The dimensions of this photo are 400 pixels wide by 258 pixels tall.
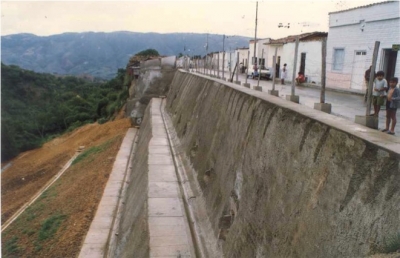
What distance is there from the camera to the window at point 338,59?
15967 millimetres

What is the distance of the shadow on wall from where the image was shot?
23.4 metres

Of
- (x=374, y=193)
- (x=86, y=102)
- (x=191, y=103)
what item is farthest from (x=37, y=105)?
(x=374, y=193)

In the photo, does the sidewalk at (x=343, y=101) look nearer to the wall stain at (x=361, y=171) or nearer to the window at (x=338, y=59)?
the window at (x=338, y=59)

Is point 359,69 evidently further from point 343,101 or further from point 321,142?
point 321,142

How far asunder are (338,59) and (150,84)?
1200 centimetres

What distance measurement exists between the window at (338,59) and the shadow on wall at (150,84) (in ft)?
37.2

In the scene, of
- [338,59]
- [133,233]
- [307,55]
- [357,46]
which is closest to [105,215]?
[133,233]

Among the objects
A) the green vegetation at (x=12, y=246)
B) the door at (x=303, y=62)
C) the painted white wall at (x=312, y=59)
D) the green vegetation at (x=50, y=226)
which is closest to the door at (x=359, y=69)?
the painted white wall at (x=312, y=59)

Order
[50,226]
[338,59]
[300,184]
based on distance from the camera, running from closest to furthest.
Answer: [300,184], [50,226], [338,59]

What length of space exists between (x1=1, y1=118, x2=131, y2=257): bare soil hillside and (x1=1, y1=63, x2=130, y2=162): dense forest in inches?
375

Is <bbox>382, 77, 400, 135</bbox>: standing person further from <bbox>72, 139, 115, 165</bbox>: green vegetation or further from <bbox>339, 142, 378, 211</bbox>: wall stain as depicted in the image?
<bbox>72, 139, 115, 165</bbox>: green vegetation

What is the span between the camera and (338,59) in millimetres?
16500

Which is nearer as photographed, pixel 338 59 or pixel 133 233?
pixel 133 233

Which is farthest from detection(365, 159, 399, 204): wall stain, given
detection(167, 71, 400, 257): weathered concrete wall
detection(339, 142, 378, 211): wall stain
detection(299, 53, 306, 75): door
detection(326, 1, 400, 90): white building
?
detection(299, 53, 306, 75): door
